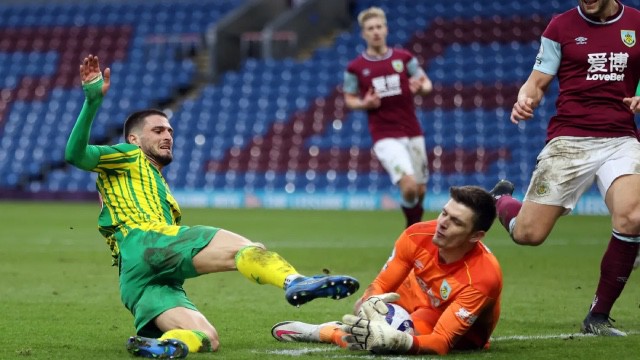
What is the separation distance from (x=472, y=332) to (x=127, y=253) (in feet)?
6.31

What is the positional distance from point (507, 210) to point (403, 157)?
519cm

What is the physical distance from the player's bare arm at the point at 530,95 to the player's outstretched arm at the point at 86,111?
253cm

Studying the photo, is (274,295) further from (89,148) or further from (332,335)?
(89,148)

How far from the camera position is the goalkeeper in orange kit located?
17.8ft

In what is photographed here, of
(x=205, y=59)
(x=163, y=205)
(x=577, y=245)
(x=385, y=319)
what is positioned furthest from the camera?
(x=205, y=59)

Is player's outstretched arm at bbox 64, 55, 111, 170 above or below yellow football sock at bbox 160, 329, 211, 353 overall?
above

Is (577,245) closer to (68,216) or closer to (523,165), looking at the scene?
(523,165)

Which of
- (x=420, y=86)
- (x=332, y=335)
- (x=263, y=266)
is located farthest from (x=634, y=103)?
(x=420, y=86)

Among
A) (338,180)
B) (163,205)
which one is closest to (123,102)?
(338,180)

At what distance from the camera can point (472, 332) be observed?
5.95 m

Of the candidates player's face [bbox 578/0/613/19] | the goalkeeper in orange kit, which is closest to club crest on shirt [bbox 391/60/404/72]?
player's face [bbox 578/0/613/19]

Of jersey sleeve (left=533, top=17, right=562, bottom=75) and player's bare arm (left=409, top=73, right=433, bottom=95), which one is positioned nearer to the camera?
jersey sleeve (left=533, top=17, right=562, bottom=75)

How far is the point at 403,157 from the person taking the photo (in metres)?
12.2

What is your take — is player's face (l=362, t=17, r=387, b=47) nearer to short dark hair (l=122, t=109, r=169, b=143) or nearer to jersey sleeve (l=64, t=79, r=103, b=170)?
short dark hair (l=122, t=109, r=169, b=143)
